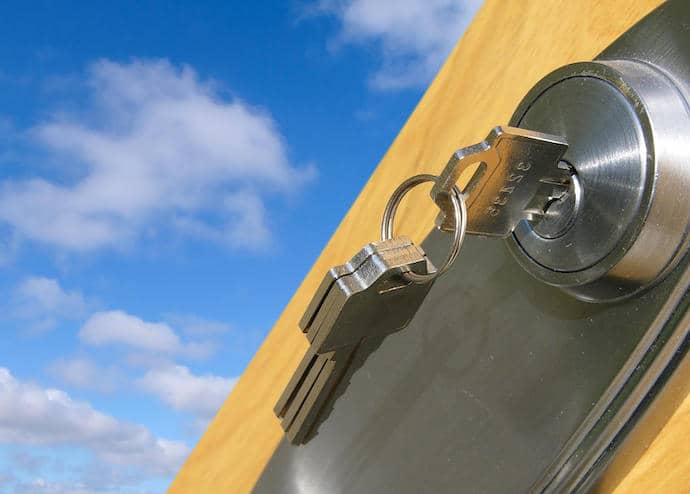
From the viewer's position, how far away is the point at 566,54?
39cm

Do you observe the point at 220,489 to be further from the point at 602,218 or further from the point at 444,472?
the point at 602,218

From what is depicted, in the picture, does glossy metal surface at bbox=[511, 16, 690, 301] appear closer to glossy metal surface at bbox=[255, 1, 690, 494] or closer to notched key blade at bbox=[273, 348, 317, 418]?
glossy metal surface at bbox=[255, 1, 690, 494]

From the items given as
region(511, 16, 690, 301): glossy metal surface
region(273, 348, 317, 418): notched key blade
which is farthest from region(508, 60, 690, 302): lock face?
region(273, 348, 317, 418): notched key blade

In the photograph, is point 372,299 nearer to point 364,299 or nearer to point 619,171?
point 364,299

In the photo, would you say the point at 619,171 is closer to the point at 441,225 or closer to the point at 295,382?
the point at 441,225

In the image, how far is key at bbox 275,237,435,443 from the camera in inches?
12.3

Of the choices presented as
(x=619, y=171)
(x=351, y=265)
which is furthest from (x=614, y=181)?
(x=351, y=265)

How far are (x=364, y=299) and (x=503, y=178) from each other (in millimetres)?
72

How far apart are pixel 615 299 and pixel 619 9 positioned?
0.47 feet

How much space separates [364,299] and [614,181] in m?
0.11

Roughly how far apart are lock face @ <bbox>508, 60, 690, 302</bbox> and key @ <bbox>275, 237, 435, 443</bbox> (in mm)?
55

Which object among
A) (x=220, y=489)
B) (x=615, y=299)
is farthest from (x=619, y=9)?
(x=220, y=489)

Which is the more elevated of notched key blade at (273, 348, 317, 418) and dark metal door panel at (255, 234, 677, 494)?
notched key blade at (273, 348, 317, 418)

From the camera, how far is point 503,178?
0.31m
